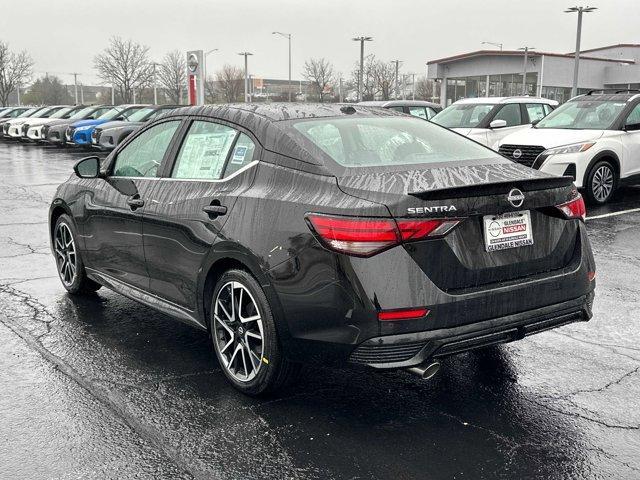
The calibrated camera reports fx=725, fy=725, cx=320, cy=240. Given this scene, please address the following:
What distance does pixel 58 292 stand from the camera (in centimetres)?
623

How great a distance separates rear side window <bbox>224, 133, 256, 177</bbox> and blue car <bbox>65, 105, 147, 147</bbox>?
22115 mm

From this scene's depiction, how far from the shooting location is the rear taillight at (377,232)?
10.8 ft

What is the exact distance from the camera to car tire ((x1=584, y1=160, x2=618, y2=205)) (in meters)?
11.0

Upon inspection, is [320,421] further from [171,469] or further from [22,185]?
[22,185]

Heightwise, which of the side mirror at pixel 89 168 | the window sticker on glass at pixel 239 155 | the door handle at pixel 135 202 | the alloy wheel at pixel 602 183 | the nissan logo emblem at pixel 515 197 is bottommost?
the alloy wheel at pixel 602 183

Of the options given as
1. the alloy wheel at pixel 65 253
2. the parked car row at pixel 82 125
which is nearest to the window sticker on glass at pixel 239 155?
the alloy wheel at pixel 65 253

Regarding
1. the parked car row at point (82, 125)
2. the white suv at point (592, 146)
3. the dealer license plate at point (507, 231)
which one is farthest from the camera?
the parked car row at point (82, 125)

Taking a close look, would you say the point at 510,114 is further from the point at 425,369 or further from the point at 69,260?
the point at 425,369

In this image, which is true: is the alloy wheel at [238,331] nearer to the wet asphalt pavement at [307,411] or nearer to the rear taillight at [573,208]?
the wet asphalt pavement at [307,411]

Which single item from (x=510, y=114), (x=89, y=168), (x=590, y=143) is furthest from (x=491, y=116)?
(x=89, y=168)

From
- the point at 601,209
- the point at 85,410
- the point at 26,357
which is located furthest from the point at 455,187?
the point at 601,209

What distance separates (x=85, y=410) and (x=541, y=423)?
235 centimetres

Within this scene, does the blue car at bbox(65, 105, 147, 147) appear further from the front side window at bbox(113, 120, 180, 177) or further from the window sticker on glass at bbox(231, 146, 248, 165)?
the window sticker on glass at bbox(231, 146, 248, 165)

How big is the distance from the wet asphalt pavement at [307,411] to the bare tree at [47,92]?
88.9 metres
